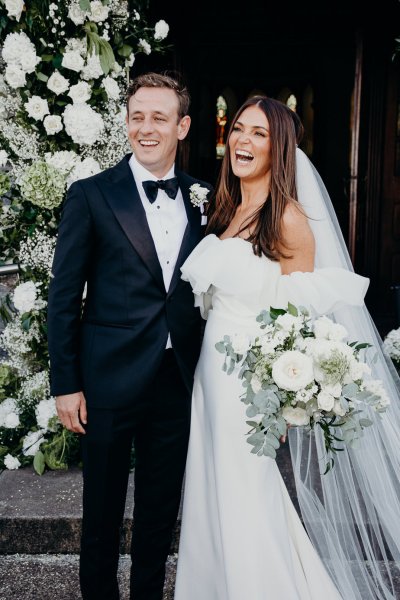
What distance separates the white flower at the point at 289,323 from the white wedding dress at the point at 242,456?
335mm

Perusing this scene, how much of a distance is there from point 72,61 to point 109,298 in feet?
4.90

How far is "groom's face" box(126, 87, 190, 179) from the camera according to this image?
2396 millimetres

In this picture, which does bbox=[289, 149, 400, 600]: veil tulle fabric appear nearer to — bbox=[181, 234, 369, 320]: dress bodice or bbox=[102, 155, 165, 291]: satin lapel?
bbox=[181, 234, 369, 320]: dress bodice

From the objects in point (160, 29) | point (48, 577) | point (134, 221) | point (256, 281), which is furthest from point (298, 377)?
point (160, 29)

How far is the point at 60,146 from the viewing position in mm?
3422

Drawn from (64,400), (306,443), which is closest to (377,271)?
(306,443)

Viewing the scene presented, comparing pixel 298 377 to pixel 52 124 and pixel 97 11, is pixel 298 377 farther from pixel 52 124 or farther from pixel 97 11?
pixel 97 11

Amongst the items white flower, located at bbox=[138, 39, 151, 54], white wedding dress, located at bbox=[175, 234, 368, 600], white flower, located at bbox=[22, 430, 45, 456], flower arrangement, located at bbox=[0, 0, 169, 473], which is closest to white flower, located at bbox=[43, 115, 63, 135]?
flower arrangement, located at bbox=[0, 0, 169, 473]

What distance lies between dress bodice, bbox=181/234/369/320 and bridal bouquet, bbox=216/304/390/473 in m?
0.26

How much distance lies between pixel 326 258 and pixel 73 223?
3.24 feet

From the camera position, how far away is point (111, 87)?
335cm

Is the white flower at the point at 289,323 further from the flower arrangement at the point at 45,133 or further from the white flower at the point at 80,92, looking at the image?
the white flower at the point at 80,92

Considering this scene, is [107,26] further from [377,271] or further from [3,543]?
[377,271]

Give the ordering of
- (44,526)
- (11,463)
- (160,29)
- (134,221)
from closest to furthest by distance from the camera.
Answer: (134,221) → (44,526) → (160,29) → (11,463)
